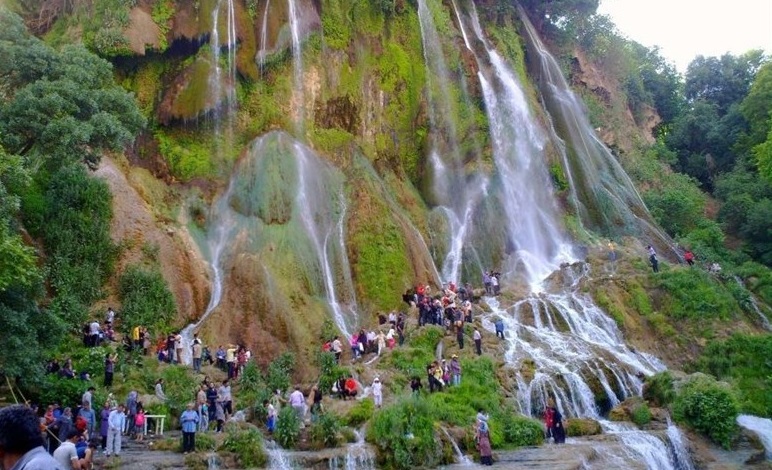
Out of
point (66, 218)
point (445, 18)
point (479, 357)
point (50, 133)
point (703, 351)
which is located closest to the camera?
point (50, 133)

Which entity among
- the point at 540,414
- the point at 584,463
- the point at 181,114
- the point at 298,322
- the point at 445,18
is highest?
the point at 445,18

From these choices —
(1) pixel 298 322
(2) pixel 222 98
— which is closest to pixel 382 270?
(1) pixel 298 322

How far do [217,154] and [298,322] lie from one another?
32.9ft

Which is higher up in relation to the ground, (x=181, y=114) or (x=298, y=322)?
(x=181, y=114)

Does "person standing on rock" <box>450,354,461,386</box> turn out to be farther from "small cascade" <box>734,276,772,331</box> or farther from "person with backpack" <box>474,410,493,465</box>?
"small cascade" <box>734,276,772,331</box>

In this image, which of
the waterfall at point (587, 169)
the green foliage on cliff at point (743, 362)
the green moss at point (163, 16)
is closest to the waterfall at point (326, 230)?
the green moss at point (163, 16)

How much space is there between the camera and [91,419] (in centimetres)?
1510

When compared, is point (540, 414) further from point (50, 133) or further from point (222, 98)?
point (222, 98)

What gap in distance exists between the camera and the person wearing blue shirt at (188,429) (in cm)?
1445

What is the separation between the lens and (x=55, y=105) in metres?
20.8

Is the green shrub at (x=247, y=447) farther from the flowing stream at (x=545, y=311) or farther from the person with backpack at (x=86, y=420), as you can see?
the flowing stream at (x=545, y=311)

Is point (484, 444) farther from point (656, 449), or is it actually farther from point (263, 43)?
point (263, 43)

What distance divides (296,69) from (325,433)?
2144 centimetres

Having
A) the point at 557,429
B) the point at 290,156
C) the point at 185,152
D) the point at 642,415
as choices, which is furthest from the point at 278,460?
the point at 185,152
